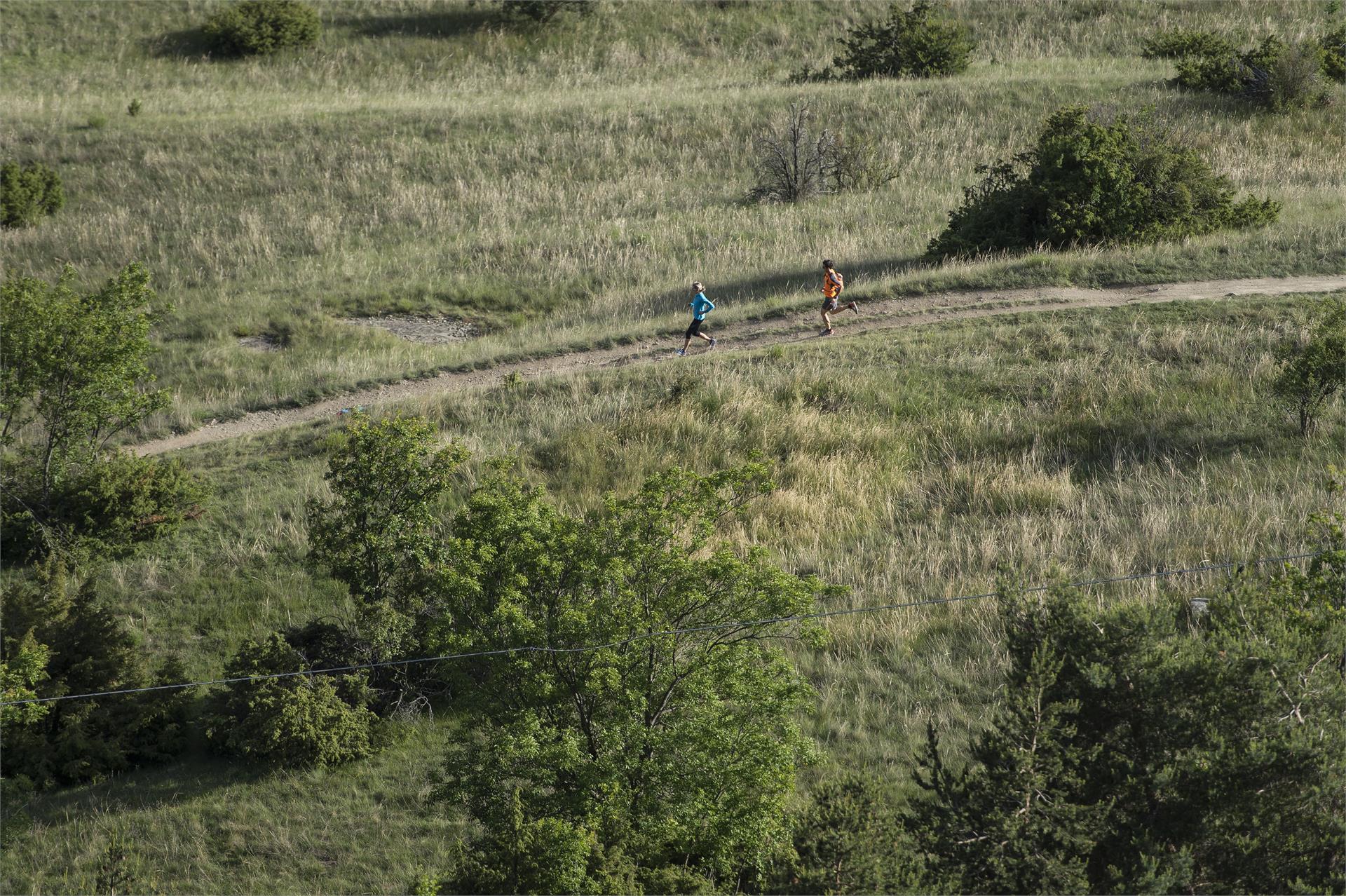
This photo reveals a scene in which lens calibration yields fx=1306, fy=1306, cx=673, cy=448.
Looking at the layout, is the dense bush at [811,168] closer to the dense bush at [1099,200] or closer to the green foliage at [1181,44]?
the dense bush at [1099,200]

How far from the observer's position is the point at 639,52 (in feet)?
129

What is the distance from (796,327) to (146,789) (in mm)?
11999

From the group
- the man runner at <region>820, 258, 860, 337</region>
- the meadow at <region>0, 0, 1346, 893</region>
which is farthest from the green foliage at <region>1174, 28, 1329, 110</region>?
the man runner at <region>820, 258, 860, 337</region>

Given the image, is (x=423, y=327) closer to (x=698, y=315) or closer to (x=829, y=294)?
(x=698, y=315)

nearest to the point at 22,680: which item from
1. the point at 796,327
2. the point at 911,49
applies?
the point at 796,327

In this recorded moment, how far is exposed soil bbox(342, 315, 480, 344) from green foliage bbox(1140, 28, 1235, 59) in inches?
847

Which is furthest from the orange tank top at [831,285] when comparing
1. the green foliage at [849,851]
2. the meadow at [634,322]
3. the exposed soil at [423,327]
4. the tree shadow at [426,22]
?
the tree shadow at [426,22]

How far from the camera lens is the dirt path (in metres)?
20.2

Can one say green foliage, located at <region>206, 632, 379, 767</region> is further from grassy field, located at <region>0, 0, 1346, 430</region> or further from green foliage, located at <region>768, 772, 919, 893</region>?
grassy field, located at <region>0, 0, 1346, 430</region>

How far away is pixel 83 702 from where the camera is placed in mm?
13859

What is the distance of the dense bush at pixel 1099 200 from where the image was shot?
22547 mm

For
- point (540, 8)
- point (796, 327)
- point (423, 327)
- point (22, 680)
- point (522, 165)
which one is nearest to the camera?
point (22, 680)

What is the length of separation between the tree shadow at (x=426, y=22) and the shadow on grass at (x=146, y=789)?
3015 cm

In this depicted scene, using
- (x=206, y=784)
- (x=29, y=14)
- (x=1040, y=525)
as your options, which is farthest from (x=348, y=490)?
(x=29, y=14)
